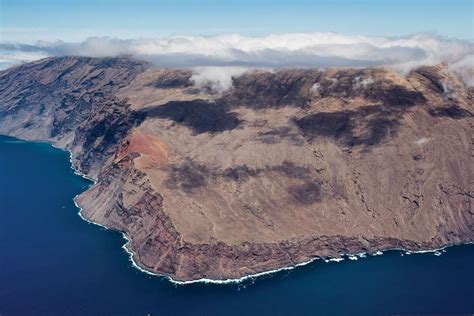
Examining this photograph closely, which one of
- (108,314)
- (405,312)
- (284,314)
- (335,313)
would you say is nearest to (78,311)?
(108,314)

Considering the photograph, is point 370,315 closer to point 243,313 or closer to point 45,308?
point 243,313

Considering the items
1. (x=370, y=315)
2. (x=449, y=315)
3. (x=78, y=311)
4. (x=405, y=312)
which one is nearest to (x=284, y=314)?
(x=370, y=315)

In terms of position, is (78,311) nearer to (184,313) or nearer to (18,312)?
(18,312)

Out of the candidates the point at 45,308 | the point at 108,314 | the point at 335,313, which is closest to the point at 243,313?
the point at 335,313

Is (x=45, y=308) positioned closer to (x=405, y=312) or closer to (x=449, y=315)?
(x=405, y=312)

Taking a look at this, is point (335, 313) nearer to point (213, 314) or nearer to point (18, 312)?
point (213, 314)

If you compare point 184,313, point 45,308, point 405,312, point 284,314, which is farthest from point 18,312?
point 405,312
